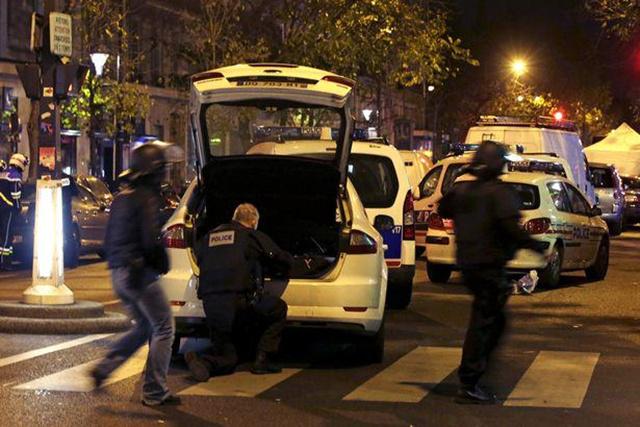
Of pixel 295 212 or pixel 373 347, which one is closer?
pixel 373 347

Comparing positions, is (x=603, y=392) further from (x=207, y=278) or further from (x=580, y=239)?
(x=580, y=239)

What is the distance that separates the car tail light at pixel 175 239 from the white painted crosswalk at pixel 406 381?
105 centimetres

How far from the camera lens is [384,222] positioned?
14.2 m

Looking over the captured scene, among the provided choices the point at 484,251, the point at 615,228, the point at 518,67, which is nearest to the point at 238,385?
the point at 484,251

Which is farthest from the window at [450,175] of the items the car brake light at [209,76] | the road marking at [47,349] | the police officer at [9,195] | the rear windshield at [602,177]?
the rear windshield at [602,177]

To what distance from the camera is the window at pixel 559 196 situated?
55.7 ft

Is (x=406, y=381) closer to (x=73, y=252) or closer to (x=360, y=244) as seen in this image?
(x=360, y=244)

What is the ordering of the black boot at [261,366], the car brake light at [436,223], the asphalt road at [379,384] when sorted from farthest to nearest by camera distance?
the car brake light at [436,223]
the black boot at [261,366]
the asphalt road at [379,384]

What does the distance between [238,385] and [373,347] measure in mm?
1467

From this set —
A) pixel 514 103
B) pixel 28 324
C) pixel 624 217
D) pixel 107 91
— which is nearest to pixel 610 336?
pixel 28 324

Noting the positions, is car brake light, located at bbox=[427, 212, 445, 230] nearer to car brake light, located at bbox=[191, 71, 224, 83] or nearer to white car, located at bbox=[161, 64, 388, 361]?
white car, located at bbox=[161, 64, 388, 361]

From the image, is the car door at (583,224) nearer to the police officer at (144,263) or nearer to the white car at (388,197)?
the white car at (388,197)

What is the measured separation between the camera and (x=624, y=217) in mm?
35375

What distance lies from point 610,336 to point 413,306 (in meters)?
3.06
